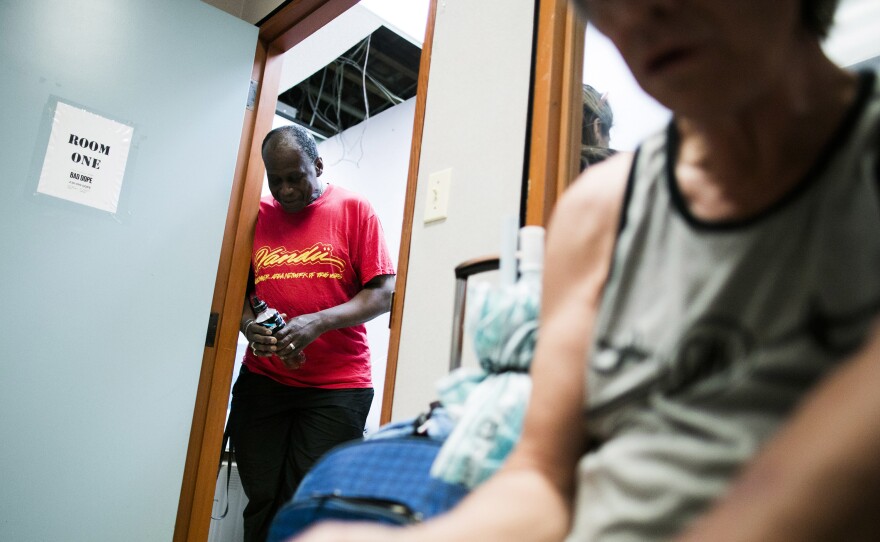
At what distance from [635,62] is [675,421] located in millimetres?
267

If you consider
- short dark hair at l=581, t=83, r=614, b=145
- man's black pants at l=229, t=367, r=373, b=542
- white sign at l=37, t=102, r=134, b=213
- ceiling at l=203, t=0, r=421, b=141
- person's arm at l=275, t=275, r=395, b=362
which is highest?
ceiling at l=203, t=0, r=421, b=141

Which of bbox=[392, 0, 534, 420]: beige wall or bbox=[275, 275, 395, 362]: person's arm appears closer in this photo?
bbox=[392, 0, 534, 420]: beige wall

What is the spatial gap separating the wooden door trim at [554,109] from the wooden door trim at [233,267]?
3.47ft

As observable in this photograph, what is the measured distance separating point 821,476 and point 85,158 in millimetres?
1944

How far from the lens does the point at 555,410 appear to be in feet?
1.77

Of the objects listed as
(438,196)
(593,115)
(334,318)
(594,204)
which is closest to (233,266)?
(334,318)

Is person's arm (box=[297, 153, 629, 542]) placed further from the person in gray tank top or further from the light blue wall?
the light blue wall

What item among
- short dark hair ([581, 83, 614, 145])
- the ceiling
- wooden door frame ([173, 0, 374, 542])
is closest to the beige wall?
short dark hair ([581, 83, 614, 145])

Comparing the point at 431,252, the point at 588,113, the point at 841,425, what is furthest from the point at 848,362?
the point at 588,113

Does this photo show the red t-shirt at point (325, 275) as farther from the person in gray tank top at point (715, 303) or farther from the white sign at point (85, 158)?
the person in gray tank top at point (715, 303)

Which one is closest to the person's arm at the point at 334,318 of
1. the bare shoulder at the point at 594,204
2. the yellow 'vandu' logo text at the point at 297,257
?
the yellow 'vandu' logo text at the point at 297,257

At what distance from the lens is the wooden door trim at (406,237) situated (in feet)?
4.56

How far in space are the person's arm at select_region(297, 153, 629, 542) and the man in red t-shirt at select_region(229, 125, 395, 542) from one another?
132cm

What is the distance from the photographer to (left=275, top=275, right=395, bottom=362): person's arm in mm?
1799
